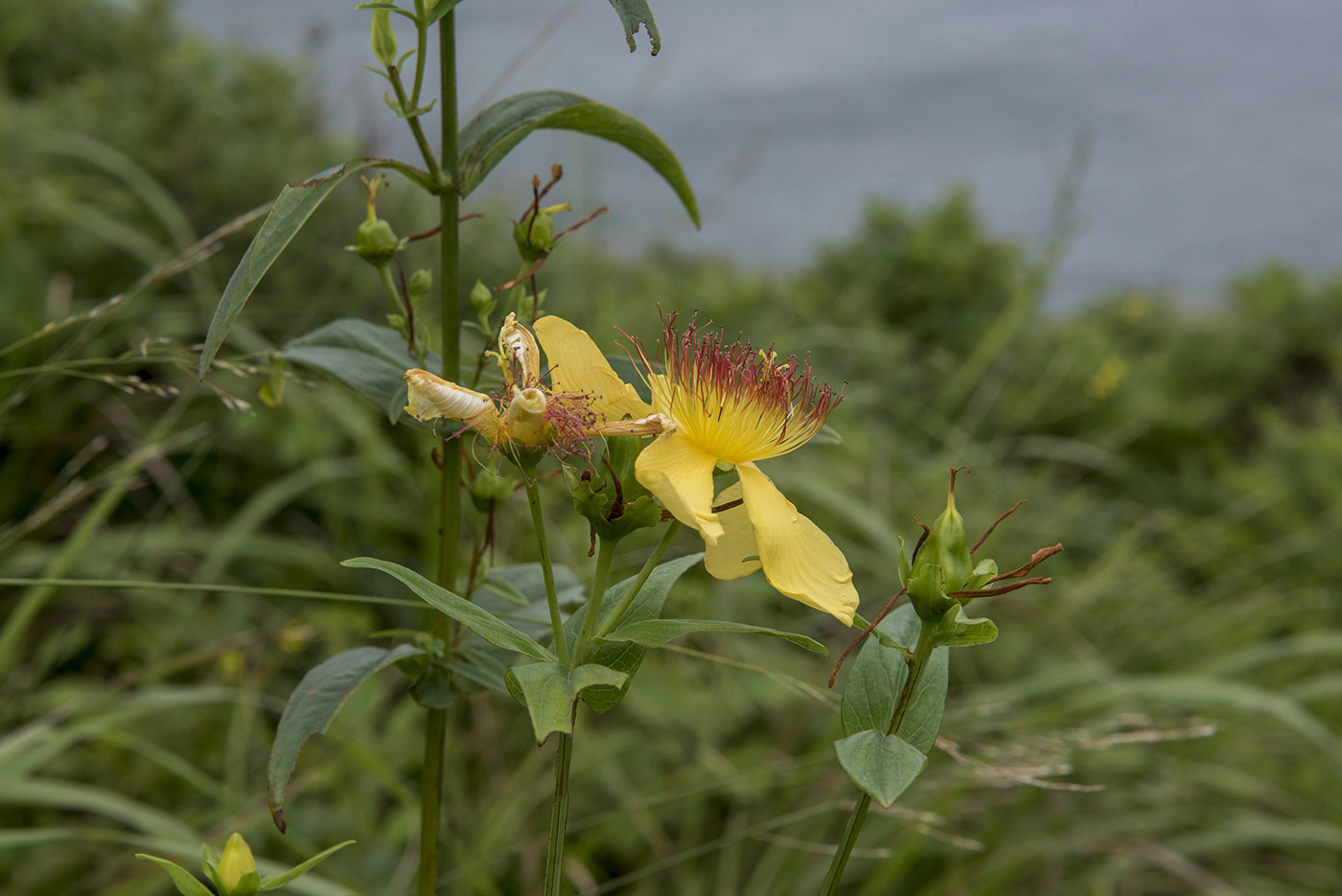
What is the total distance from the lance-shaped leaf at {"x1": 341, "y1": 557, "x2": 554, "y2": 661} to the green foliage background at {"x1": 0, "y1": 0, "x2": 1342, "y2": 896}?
0.36m

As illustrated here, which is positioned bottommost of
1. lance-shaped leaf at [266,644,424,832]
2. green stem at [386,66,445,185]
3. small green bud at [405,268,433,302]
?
lance-shaped leaf at [266,644,424,832]

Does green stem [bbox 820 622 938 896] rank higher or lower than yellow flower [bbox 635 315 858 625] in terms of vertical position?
lower

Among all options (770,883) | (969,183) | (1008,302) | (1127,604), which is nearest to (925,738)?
(770,883)

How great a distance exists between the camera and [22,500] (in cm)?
193

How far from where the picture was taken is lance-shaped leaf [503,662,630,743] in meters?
0.38

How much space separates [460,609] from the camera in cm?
44

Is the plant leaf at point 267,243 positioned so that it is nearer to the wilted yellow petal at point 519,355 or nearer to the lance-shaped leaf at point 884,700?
the wilted yellow petal at point 519,355

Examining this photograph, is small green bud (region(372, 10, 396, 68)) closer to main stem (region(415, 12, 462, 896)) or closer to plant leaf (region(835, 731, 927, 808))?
main stem (region(415, 12, 462, 896))

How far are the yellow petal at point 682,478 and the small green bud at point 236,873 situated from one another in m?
0.26

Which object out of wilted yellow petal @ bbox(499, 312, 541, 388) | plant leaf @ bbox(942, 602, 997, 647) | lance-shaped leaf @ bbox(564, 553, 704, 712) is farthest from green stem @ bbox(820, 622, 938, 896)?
wilted yellow petal @ bbox(499, 312, 541, 388)

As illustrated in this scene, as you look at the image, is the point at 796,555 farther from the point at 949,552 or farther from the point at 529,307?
the point at 529,307

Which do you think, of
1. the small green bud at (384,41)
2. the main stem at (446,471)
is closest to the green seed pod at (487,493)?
the main stem at (446,471)

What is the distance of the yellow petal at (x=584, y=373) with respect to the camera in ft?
1.56

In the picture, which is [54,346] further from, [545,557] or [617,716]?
[545,557]
